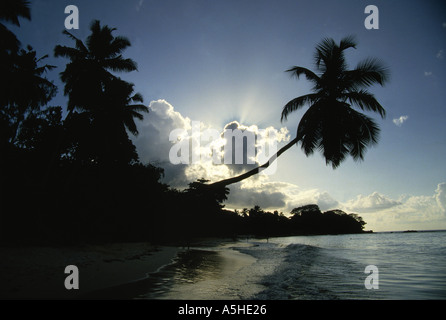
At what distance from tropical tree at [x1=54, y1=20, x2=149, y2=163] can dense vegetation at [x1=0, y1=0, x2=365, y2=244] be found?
0.06 m

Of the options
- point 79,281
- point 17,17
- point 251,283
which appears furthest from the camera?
point 17,17

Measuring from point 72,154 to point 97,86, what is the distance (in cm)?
822

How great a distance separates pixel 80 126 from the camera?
15961mm

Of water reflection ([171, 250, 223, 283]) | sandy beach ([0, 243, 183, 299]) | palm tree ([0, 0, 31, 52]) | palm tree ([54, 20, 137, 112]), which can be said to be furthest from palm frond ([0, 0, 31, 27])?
water reflection ([171, 250, 223, 283])

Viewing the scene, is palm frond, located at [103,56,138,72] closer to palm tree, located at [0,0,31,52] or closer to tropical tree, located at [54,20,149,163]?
tropical tree, located at [54,20,149,163]

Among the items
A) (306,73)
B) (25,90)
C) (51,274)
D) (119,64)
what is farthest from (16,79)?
→ (306,73)

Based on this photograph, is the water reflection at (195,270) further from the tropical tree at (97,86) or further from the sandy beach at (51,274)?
the tropical tree at (97,86)

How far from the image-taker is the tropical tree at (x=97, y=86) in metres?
15.8

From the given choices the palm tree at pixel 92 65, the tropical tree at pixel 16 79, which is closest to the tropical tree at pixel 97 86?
the palm tree at pixel 92 65

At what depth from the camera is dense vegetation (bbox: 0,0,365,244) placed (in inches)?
480

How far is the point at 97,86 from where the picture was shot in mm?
16125
